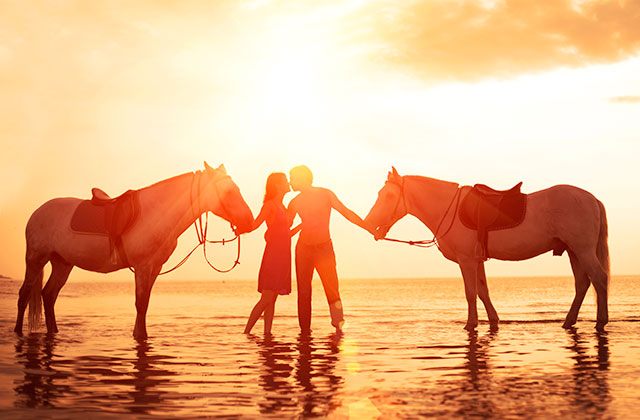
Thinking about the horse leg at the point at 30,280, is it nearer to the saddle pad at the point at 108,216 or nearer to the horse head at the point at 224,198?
the saddle pad at the point at 108,216

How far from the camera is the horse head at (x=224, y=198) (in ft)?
40.0

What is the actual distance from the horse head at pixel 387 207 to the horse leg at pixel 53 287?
5.11 metres

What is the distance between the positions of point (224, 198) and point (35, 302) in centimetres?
394

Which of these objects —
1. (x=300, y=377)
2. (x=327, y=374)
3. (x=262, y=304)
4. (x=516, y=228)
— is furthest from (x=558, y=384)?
(x=516, y=228)

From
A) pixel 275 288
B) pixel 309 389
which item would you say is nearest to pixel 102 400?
pixel 309 389

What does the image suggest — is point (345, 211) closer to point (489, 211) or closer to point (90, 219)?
point (489, 211)

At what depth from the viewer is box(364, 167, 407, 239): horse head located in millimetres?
13672

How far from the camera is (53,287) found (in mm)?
13406

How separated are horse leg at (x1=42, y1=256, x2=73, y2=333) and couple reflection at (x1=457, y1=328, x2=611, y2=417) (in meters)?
6.85

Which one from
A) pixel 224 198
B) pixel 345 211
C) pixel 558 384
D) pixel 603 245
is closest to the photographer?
pixel 558 384

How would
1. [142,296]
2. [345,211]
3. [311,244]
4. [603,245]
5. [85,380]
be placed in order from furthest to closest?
[603,245], [345,211], [311,244], [142,296], [85,380]

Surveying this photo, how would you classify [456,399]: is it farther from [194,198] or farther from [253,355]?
[194,198]

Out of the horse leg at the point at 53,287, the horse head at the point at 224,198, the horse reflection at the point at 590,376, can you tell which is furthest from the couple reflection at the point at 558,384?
the horse leg at the point at 53,287

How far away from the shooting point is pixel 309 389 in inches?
257
